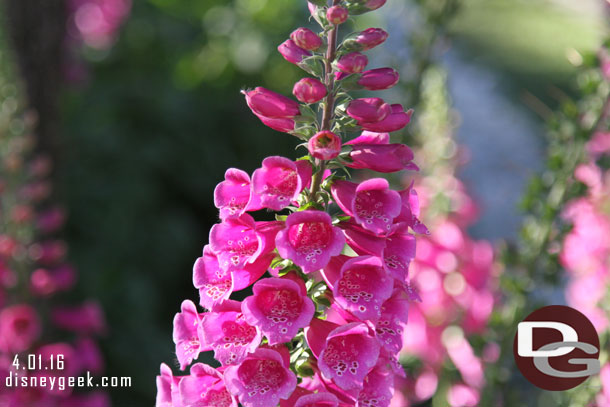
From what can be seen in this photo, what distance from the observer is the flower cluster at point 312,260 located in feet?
3.35

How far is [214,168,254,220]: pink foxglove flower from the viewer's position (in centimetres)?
108

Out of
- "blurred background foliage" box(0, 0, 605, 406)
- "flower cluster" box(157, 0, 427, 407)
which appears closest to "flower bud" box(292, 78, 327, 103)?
"flower cluster" box(157, 0, 427, 407)

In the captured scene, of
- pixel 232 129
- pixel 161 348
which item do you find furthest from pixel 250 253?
pixel 232 129

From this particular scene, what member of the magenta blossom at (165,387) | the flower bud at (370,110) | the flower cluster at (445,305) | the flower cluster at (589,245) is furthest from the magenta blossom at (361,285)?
the flower cluster at (445,305)

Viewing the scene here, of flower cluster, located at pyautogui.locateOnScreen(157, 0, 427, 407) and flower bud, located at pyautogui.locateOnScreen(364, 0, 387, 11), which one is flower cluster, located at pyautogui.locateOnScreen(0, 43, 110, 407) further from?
flower bud, located at pyautogui.locateOnScreen(364, 0, 387, 11)

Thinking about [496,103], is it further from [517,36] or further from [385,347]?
[385,347]

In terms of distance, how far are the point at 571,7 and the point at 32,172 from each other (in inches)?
551

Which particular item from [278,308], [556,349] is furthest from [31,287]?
[556,349]

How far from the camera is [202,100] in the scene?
4.76 m

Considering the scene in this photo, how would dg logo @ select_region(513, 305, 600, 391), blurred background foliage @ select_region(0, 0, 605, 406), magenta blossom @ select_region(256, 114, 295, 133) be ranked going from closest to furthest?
1. magenta blossom @ select_region(256, 114, 295, 133)
2. dg logo @ select_region(513, 305, 600, 391)
3. blurred background foliage @ select_region(0, 0, 605, 406)

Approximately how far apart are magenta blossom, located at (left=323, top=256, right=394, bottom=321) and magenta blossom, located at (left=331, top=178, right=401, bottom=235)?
0.19ft

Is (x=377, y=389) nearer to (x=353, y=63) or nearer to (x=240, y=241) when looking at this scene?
(x=240, y=241)

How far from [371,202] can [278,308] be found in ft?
0.79

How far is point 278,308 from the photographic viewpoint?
41.0 inches
